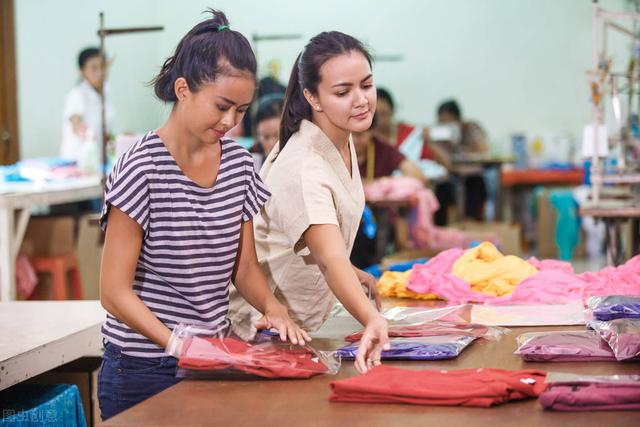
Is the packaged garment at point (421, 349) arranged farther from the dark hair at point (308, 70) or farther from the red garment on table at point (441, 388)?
the dark hair at point (308, 70)

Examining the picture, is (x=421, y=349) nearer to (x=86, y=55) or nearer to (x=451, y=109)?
(x=86, y=55)

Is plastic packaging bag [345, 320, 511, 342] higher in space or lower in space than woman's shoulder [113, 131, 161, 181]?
lower

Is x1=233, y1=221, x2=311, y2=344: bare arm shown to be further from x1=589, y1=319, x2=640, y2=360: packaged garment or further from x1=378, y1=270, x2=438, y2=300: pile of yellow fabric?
x1=378, y1=270, x2=438, y2=300: pile of yellow fabric

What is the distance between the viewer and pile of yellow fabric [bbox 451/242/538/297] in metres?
2.80

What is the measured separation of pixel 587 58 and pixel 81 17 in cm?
533

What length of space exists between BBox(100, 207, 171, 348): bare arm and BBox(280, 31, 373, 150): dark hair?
1.96 feet

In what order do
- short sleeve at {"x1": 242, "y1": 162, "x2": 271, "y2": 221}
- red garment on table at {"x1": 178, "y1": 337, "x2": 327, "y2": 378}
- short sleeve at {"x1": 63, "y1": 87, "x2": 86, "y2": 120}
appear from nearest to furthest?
red garment on table at {"x1": 178, "y1": 337, "x2": 327, "y2": 378}
short sleeve at {"x1": 242, "y1": 162, "x2": 271, "y2": 221}
short sleeve at {"x1": 63, "y1": 87, "x2": 86, "y2": 120}

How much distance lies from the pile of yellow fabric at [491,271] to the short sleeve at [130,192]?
125 cm

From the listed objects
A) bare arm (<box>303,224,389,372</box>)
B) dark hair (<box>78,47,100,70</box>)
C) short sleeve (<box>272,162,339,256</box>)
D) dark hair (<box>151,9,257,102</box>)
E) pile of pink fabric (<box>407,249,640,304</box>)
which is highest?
dark hair (<box>78,47,100,70</box>)

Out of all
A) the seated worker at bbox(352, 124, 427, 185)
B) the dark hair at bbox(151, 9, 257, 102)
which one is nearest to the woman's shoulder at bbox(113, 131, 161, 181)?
the dark hair at bbox(151, 9, 257, 102)

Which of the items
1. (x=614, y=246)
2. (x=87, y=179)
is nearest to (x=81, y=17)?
(x=87, y=179)

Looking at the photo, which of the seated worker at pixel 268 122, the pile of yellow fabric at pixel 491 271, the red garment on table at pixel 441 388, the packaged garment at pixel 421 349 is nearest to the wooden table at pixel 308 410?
the red garment on table at pixel 441 388

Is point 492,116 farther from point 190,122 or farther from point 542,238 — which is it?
point 190,122

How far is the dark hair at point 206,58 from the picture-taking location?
6.26ft
